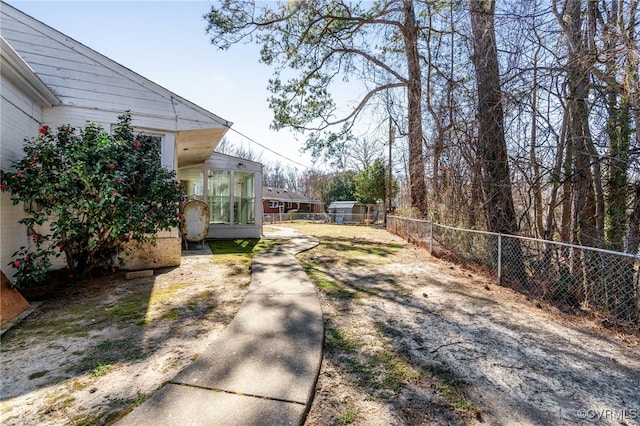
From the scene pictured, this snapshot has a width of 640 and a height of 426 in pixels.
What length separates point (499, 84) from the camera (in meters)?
4.73

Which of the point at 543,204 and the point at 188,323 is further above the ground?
the point at 543,204

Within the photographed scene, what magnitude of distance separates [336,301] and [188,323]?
190 centimetres

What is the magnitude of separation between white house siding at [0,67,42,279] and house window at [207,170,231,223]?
19.3 ft

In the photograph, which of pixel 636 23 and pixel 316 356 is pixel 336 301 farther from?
pixel 636 23

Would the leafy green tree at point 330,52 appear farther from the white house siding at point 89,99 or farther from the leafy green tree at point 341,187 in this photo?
the leafy green tree at point 341,187

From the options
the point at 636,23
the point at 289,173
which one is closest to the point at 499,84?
the point at 636,23

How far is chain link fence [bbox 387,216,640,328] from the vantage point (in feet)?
11.5

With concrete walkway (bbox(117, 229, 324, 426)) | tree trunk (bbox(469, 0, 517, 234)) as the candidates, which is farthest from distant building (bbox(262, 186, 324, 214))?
concrete walkway (bbox(117, 229, 324, 426))

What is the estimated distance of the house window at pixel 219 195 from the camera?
10.4 metres

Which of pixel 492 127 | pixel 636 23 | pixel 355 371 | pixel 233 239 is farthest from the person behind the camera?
pixel 233 239

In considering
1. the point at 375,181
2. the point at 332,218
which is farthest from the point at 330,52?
the point at 332,218

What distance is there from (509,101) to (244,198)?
8665 millimetres

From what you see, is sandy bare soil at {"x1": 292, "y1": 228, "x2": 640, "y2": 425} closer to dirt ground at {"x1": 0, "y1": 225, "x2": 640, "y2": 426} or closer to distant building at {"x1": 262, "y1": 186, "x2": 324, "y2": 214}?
dirt ground at {"x1": 0, "y1": 225, "x2": 640, "y2": 426}

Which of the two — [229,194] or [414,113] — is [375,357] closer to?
[414,113]
